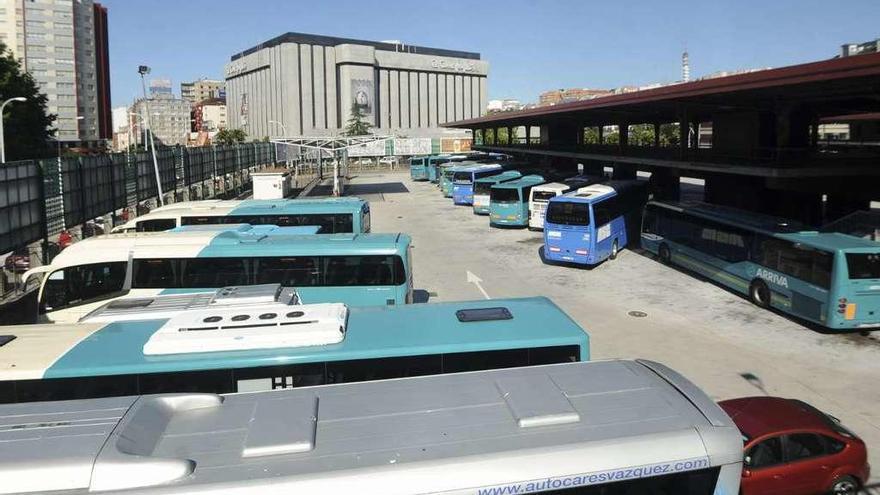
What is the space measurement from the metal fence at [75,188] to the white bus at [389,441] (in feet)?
49.3

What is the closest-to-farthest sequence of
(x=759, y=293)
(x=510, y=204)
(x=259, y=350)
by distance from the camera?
(x=259, y=350)
(x=759, y=293)
(x=510, y=204)

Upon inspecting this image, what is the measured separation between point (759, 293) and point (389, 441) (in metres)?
16.8

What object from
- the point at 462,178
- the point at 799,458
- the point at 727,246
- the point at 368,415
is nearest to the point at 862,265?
the point at 727,246

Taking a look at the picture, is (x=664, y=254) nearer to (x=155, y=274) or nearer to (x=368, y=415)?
(x=155, y=274)

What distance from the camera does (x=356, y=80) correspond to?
12688 cm

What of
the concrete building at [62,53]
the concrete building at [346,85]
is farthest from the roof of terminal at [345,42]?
the concrete building at [62,53]

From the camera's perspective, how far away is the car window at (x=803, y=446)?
8727 mm

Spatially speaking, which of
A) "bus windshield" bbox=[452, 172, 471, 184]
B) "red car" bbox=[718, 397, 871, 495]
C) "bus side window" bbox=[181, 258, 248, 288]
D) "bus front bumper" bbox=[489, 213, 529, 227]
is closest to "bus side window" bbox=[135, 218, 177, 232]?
"bus side window" bbox=[181, 258, 248, 288]

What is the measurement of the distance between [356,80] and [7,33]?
60.5 metres

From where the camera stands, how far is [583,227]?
24594 mm

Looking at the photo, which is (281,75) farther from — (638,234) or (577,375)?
(577,375)

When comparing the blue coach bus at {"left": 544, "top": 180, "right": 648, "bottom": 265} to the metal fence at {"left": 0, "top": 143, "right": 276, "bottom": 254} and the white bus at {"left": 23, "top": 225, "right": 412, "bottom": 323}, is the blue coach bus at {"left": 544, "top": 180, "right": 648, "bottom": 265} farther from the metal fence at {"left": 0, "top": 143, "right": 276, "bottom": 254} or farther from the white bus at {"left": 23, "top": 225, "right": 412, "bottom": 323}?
the metal fence at {"left": 0, "top": 143, "right": 276, "bottom": 254}

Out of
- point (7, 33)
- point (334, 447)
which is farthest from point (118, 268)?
point (7, 33)

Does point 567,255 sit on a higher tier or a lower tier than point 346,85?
lower
